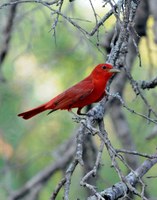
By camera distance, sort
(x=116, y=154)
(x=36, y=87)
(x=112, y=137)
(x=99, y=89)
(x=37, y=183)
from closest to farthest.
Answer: (x=116, y=154), (x=99, y=89), (x=37, y=183), (x=36, y=87), (x=112, y=137)

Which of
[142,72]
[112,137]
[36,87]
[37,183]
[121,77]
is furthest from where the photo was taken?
[112,137]

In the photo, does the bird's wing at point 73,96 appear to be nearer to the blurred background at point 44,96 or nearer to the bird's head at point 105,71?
the bird's head at point 105,71

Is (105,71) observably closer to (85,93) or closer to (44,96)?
(85,93)

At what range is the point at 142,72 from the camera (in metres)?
7.93

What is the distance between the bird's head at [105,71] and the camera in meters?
4.11

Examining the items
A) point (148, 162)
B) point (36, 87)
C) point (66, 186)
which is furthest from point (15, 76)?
point (66, 186)

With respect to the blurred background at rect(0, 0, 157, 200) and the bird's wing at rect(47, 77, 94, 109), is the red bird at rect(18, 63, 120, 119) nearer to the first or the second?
the bird's wing at rect(47, 77, 94, 109)

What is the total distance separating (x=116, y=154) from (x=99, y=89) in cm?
124

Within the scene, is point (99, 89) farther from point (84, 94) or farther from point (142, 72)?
point (142, 72)

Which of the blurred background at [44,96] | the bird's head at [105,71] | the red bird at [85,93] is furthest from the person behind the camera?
the blurred background at [44,96]

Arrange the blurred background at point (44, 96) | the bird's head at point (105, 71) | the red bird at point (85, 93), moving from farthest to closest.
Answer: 1. the blurred background at point (44, 96)
2. the red bird at point (85, 93)
3. the bird's head at point (105, 71)

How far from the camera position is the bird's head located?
4.11m

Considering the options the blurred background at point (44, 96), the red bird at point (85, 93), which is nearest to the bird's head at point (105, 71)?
the red bird at point (85, 93)

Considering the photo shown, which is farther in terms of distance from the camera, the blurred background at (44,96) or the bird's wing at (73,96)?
the blurred background at (44,96)
